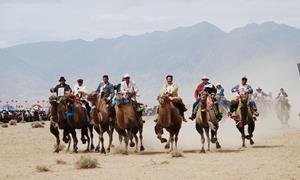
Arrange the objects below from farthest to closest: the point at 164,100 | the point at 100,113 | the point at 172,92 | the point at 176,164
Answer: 1. the point at 100,113
2. the point at 172,92
3. the point at 164,100
4. the point at 176,164

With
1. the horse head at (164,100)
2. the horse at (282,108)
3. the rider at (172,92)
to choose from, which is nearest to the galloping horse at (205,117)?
the rider at (172,92)

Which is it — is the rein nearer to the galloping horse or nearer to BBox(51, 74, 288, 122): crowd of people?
BBox(51, 74, 288, 122): crowd of people

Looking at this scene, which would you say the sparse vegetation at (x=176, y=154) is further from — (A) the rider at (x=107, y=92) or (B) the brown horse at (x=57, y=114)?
(B) the brown horse at (x=57, y=114)

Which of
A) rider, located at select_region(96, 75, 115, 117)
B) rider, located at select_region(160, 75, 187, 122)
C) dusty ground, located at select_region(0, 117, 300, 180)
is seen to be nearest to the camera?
dusty ground, located at select_region(0, 117, 300, 180)

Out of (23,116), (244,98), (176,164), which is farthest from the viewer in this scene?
(23,116)

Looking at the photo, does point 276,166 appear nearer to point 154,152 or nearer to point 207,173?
point 207,173

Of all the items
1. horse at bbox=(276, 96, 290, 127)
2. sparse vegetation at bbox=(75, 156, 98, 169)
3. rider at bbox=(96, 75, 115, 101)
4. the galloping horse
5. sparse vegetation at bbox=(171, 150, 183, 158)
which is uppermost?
horse at bbox=(276, 96, 290, 127)

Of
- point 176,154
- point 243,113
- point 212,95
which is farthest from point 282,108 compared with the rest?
point 176,154

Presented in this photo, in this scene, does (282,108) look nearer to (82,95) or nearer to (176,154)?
(82,95)

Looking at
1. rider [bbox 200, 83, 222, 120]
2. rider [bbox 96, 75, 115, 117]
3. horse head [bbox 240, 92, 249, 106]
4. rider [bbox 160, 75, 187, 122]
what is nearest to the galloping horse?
rider [bbox 200, 83, 222, 120]

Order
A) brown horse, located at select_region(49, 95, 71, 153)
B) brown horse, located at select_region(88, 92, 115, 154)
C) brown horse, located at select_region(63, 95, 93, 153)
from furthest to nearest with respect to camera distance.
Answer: brown horse, located at select_region(49, 95, 71, 153) < brown horse, located at select_region(63, 95, 93, 153) < brown horse, located at select_region(88, 92, 115, 154)

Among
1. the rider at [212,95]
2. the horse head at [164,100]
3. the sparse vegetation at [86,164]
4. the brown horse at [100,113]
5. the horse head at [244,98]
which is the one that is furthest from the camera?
the horse head at [244,98]

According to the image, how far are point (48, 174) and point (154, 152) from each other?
7.37 meters

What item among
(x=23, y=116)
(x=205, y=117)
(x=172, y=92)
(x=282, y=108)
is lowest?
(x=205, y=117)
